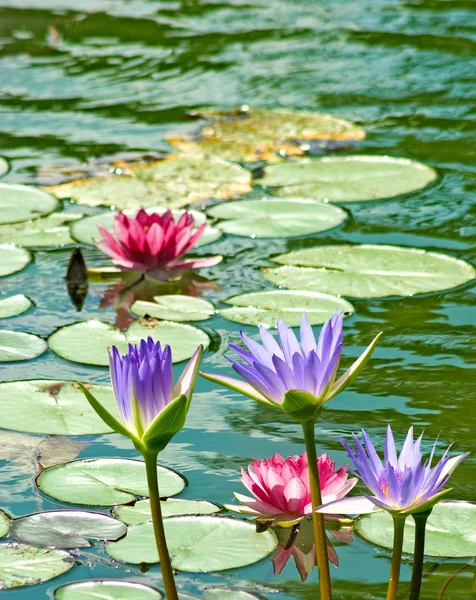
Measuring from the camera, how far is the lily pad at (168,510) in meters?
1.50

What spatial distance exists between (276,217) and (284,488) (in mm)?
1528

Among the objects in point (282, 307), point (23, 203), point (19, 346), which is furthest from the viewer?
point (23, 203)

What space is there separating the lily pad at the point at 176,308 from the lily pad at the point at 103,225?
35 centimetres

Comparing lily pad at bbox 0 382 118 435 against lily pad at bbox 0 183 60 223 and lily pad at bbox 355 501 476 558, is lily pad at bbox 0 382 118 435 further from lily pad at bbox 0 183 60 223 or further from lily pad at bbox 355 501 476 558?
lily pad at bbox 0 183 60 223

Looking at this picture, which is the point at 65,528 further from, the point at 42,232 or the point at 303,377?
the point at 42,232

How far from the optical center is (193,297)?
2.47m

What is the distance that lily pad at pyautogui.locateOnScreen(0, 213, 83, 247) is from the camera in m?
2.81

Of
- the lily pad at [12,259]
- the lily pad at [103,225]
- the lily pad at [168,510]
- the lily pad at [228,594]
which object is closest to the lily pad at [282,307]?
the lily pad at [103,225]

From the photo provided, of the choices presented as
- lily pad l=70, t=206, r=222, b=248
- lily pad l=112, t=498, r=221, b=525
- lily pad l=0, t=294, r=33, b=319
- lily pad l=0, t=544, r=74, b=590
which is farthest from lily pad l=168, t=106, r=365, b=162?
lily pad l=0, t=544, r=74, b=590

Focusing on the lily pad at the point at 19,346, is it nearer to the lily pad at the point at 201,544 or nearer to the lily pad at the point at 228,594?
the lily pad at the point at 201,544

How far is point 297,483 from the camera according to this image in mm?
1461

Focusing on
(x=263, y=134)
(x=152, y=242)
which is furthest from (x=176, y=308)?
(x=263, y=134)

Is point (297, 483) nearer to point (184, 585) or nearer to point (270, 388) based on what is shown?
point (184, 585)

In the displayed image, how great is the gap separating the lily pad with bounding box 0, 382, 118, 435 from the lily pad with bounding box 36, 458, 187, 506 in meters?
0.15
